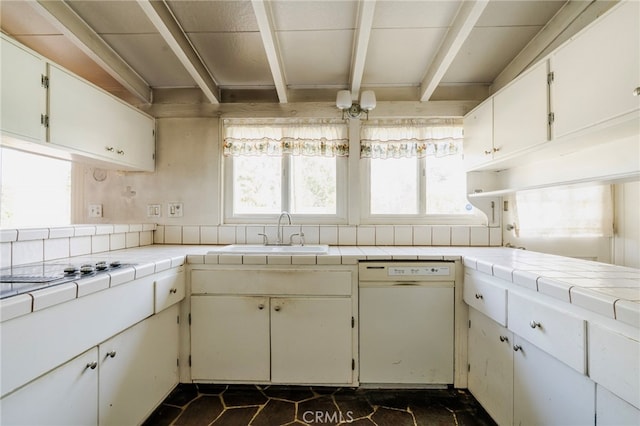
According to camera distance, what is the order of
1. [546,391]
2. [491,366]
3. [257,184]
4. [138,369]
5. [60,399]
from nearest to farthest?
[60,399] → [546,391] → [138,369] → [491,366] → [257,184]

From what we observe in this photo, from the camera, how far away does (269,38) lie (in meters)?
1.50

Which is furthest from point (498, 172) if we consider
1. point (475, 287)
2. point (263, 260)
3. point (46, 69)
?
point (46, 69)

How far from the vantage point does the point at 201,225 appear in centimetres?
221

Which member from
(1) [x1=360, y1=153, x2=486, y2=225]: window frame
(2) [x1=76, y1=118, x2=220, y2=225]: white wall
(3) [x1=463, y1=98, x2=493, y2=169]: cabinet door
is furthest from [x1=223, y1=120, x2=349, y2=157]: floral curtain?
(3) [x1=463, y1=98, x2=493, y2=169]: cabinet door

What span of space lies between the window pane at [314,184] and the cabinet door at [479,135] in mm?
1063

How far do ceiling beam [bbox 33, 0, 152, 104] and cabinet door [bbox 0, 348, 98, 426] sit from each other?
5.43ft

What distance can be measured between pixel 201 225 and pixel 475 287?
6.68 feet

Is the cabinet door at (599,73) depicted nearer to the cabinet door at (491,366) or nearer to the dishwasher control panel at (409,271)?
the dishwasher control panel at (409,271)

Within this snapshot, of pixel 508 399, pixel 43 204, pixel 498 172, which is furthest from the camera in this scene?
pixel 498 172

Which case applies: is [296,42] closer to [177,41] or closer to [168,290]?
[177,41]

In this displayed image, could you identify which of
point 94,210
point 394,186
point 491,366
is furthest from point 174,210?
point 491,366

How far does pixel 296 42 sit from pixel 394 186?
1307 millimetres

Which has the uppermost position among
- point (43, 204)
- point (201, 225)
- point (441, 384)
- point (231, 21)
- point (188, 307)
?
point (231, 21)

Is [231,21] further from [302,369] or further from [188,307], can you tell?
[302,369]
